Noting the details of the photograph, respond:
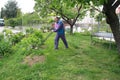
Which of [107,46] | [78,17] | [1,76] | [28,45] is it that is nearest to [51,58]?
[28,45]

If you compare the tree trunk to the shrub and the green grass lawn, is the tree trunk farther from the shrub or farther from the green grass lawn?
the shrub

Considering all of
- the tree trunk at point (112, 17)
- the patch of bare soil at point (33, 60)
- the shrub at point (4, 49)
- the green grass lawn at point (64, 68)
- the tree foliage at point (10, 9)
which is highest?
the tree foliage at point (10, 9)

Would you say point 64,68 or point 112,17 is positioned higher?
point 112,17

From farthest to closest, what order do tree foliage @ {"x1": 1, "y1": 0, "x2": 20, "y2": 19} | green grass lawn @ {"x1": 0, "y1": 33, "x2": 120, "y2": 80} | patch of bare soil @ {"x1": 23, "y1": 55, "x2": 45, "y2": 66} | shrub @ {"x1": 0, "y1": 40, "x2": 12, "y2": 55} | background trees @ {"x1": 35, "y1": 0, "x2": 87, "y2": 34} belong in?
tree foliage @ {"x1": 1, "y1": 0, "x2": 20, "y2": 19} < background trees @ {"x1": 35, "y1": 0, "x2": 87, "y2": 34} < shrub @ {"x1": 0, "y1": 40, "x2": 12, "y2": 55} < patch of bare soil @ {"x1": 23, "y1": 55, "x2": 45, "y2": 66} < green grass lawn @ {"x1": 0, "y1": 33, "x2": 120, "y2": 80}

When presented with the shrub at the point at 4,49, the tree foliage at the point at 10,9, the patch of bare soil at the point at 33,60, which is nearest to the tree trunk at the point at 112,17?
the patch of bare soil at the point at 33,60

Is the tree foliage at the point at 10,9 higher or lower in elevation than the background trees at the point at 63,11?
higher

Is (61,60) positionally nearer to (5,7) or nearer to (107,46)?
(107,46)

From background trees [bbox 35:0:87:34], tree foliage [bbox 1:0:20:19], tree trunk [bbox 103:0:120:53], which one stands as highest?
tree foliage [bbox 1:0:20:19]

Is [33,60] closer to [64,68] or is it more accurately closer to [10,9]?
[64,68]

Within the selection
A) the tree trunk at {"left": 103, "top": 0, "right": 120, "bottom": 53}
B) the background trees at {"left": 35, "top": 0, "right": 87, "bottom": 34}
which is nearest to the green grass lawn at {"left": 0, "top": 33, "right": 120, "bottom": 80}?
the tree trunk at {"left": 103, "top": 0, "right": 120, "bottom": 53}

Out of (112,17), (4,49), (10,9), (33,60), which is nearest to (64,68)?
(33,60)

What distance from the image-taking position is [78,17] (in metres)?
22.0

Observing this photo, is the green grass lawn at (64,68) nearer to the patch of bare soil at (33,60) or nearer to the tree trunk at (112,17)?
the patch of bare soil at (33,60)

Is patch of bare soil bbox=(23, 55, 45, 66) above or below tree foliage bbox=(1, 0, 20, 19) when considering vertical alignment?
below
